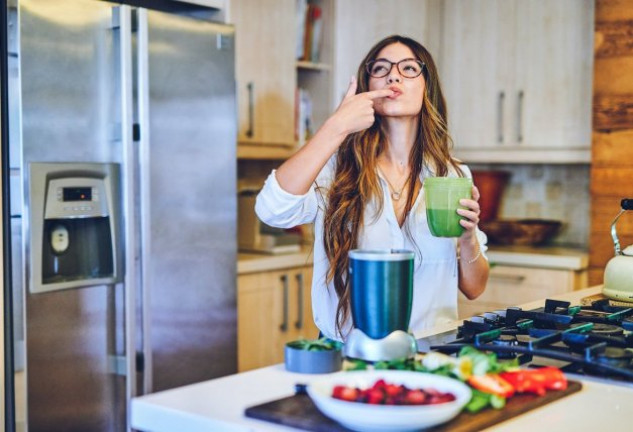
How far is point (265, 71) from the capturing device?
379cm

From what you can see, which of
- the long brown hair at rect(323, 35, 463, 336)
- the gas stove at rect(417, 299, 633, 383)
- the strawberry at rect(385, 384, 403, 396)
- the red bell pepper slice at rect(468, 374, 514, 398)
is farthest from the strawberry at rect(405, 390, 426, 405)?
the long brown hair at rect(323, 35, 463, 336)

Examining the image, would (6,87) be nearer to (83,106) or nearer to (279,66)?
(83,106)

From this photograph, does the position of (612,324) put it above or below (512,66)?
below

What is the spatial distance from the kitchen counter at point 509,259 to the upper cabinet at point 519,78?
1.37 ft

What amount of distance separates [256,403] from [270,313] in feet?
7.95

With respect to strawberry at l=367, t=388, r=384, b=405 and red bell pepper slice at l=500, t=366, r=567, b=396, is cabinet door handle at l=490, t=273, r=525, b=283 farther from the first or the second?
strawberry at l=367, t=388, r=384, b=405

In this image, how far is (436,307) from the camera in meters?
2.17

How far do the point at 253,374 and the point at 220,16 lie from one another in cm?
233

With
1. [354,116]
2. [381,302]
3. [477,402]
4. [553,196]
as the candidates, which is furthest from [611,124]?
[477,402]

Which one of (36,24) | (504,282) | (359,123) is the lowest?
(504,282)

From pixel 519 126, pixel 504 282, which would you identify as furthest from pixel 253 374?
pixel 519 126

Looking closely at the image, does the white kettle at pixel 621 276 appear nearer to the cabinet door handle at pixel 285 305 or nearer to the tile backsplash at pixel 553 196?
the cabinet door handle at pixel 285 305

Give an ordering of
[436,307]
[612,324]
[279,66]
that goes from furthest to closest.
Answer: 1. [279,66]
2. [436,307]
3. [612,324]

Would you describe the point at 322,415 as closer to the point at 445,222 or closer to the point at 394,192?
the point at 445,222
